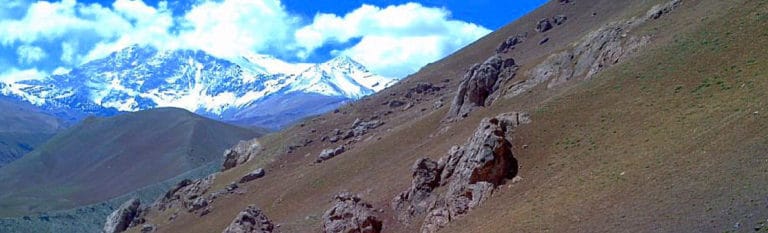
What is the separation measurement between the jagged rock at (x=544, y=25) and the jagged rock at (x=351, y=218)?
8382 cm

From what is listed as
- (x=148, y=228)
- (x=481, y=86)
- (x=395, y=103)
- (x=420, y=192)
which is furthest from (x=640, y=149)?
(x=148, y=228)

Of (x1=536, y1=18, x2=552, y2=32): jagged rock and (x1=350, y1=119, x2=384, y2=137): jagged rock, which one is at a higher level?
(x1=536, y1=18, x2=552, y2=32): jagged rock

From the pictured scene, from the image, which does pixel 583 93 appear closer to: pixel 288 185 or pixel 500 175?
pixel 500 175

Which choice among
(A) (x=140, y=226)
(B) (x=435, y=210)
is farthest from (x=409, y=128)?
(A) (x=140, y=226)

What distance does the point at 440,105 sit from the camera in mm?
108812

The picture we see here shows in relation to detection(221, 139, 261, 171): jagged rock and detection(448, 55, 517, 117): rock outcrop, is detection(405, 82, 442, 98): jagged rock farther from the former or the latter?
detection(448, 55, 517, 117): rock outcrop

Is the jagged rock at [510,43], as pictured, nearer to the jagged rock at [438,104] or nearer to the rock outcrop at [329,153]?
the jagged rock at [438,104]

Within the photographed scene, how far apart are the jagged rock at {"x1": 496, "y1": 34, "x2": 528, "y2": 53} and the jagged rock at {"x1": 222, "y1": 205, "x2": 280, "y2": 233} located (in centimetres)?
7385

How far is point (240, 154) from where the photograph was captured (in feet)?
440

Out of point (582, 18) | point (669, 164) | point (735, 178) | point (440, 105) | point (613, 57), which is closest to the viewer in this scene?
point (735, 178)

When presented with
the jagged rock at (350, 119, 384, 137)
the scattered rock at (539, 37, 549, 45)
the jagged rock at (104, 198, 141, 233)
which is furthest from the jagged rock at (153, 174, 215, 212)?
the scattered rock at (539, 37, 549, 45)

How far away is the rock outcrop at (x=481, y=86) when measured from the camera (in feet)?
286

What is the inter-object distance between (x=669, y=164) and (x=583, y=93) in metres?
20.2

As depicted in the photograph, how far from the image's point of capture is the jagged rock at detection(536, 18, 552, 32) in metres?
142
